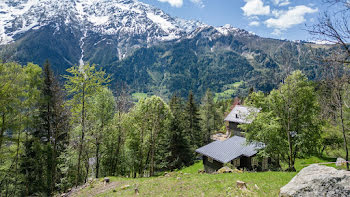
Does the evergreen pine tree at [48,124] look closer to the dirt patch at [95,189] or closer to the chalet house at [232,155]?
the dirt patch at [95,189]

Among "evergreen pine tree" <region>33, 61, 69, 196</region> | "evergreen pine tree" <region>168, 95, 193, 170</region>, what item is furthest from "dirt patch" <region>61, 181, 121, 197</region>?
"evergreen pine tree" <region>168, 95, 193, 170</region>

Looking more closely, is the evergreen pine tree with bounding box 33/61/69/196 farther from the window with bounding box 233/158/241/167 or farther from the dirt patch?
the window with bounding box 233/158/241/167

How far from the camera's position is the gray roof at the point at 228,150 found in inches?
1189

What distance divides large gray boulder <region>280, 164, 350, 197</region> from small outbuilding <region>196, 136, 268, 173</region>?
71.3 ft

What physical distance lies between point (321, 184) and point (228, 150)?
25.0m

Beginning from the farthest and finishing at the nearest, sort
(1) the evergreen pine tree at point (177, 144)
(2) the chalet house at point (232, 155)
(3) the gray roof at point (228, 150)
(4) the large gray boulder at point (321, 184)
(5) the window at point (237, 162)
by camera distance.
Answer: (1) the evergreen pine tree at point (177, 144)
(5) the window at point (237, 162)
(2) the chalet house at point (232, 155)
(3) the gray roof at point (228, 150)
(4) the large gray boulder at point (321, 184)

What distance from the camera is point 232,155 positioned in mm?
30422

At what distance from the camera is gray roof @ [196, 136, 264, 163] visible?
30.2 m

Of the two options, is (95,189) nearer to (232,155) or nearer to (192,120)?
(232,155)

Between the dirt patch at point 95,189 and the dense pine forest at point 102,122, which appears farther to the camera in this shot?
the dense pine forest at point 102,122

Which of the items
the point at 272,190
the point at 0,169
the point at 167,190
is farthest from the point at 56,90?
the point at 272,190

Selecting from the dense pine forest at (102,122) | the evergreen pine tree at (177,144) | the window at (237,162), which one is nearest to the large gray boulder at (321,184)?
the dense pine forest at (102,122)

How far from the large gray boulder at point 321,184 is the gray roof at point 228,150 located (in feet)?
69.8

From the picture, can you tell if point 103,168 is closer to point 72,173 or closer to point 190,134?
point 72,173
